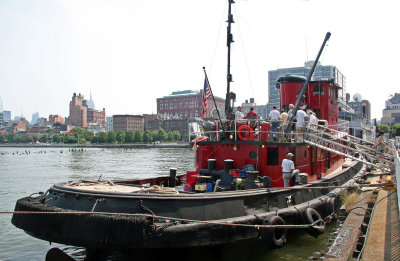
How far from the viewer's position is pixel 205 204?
817cm

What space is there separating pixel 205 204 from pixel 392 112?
404ft

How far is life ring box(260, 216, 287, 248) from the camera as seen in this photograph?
8.81m

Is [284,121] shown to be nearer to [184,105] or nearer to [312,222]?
[312,222]

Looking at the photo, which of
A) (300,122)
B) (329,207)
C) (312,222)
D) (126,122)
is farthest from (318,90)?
(126,122)

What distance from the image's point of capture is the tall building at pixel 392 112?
10741 centimetres

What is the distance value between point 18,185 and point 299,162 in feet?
82.5

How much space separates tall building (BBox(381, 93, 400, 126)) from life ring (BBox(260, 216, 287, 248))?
3902 inches

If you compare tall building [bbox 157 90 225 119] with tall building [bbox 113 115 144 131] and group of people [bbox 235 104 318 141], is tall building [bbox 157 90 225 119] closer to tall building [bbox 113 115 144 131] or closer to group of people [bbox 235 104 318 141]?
tall building [bbox 113 115 144 131]

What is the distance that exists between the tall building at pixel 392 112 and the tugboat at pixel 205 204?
318ft

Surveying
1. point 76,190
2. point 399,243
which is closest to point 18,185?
point 76,190

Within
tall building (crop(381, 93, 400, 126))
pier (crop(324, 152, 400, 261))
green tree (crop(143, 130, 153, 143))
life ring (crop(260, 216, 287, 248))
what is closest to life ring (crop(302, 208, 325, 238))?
pier (crop(324, 152, 400, 261))

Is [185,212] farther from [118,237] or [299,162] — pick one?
[299,162]

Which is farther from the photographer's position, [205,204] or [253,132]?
[253,132]

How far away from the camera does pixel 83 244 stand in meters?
7.32
